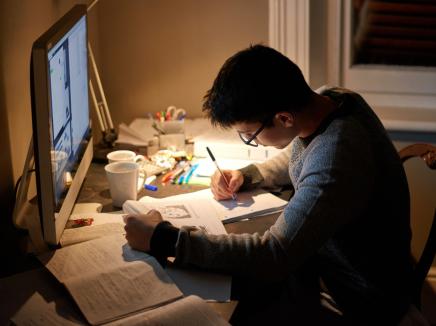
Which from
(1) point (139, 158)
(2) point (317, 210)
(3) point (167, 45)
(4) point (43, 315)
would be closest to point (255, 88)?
(2) point (317, 210)

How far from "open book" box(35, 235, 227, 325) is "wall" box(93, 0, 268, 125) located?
119 cm

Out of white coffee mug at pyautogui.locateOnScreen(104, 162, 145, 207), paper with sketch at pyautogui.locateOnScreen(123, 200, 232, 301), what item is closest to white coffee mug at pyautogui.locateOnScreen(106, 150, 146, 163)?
white coffee mug at pyautogui.locateOnScreen(104, 162, 145, 207)

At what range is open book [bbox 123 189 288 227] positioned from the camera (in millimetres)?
1614

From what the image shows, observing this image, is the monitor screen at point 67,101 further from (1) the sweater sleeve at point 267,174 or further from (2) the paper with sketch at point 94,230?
(1) the sweater sleeve at point 267,174

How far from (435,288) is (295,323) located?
3.90ft

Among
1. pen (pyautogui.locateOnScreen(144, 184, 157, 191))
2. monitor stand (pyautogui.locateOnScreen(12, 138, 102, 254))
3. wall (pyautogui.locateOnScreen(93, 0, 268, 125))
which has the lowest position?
pen (pyautogui.locateOnScreen(144, 184, 157, 191))

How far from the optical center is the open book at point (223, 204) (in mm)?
1614

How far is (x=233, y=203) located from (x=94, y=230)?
0.38 meters

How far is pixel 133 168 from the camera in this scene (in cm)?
173

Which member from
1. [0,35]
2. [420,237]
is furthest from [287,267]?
[420,237]

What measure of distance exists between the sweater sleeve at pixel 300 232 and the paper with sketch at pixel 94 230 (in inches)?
9.8

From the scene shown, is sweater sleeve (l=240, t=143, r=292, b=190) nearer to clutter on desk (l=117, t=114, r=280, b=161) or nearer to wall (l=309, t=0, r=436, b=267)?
clutter on desk (l=117, t=114, r=280, b=161)

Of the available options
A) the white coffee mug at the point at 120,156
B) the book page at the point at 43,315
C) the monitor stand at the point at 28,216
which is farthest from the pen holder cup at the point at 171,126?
the book page at the point at 43,315

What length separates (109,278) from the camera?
1263 mm
